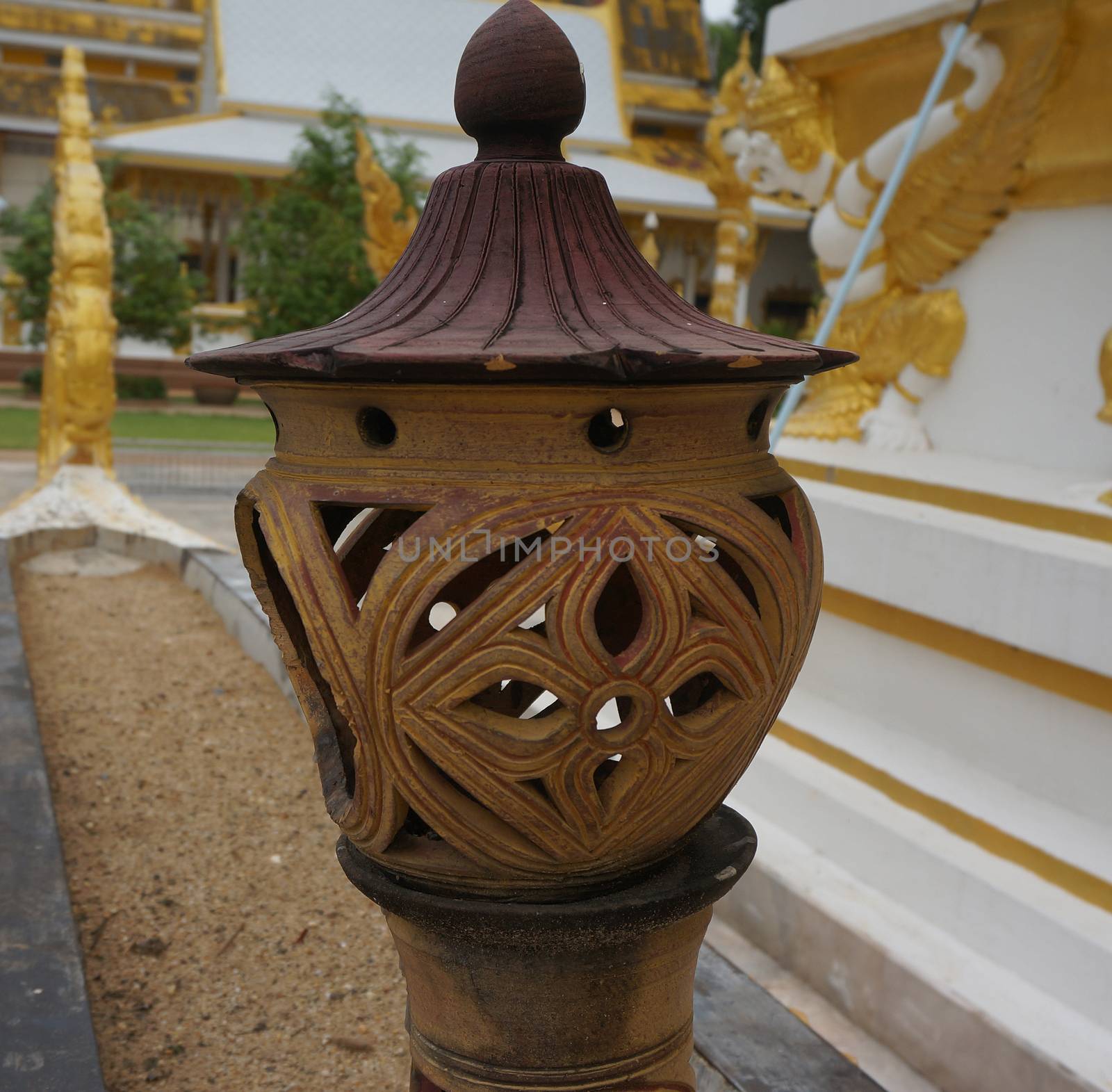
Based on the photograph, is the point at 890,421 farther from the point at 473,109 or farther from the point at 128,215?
the point at 128,215

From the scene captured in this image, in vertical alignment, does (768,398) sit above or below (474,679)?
above

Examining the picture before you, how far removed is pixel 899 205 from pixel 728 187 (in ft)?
17.4

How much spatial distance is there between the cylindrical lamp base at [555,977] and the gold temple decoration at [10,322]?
16063 mm

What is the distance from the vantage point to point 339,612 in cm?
130

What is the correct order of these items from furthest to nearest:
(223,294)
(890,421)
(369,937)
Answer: (223,294), (890,421), (369,937)

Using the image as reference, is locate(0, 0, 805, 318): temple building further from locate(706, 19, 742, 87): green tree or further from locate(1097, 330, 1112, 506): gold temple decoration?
locate(1097, 330, 1112, 506): gold temple decoration

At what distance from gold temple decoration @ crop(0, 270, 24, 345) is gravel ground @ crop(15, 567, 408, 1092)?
1270 centimetres

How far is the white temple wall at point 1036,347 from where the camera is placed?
2973 mm

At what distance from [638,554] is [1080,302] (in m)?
2.21

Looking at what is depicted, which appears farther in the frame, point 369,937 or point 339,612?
point 369,937

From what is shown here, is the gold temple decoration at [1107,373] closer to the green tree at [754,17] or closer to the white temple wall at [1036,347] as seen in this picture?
the white temple wall at [1036,347]

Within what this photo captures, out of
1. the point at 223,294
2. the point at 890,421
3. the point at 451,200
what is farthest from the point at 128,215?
the point at 451,200

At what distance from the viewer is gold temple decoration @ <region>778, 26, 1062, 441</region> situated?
3076 millimetres

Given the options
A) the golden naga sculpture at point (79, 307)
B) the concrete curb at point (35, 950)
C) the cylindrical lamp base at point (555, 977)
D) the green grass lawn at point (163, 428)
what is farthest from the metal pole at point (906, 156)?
the green grass lawn at point (163, 428)
